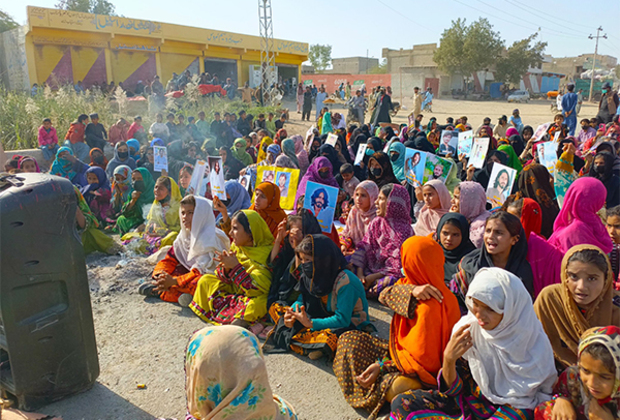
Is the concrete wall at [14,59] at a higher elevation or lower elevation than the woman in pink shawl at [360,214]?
higher

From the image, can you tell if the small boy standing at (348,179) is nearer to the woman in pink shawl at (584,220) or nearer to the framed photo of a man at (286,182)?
the framed photo of a man at (286,182)

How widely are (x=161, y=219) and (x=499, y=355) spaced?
4.49 meters

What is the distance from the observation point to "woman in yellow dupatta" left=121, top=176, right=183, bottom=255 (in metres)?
5.61

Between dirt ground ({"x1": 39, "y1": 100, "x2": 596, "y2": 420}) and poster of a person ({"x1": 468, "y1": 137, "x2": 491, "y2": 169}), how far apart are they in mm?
3202

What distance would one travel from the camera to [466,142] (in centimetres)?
740

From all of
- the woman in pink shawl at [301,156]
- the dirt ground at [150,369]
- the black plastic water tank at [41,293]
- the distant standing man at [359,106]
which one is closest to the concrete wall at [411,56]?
the distant standing man at [359,106]

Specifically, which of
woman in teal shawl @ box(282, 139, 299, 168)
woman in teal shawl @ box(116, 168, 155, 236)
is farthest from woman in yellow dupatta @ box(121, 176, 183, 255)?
woman in teal shawl @ box(282, 139, 299, 168)

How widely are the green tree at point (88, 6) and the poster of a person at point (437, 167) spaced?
4404 cm

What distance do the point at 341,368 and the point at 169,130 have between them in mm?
10759

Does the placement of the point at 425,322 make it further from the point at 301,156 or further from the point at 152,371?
the point at 301,156

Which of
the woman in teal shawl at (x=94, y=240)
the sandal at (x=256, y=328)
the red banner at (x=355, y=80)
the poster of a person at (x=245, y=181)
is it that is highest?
the red banner at (x=355, y=80)

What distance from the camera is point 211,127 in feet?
42.3

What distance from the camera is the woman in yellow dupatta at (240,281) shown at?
3.91 metres

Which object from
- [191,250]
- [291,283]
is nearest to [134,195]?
[191,250]
